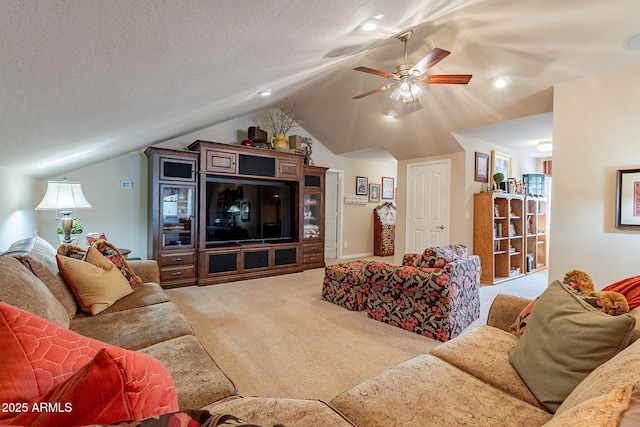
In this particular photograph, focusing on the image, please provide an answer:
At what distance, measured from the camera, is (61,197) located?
9.92 feet

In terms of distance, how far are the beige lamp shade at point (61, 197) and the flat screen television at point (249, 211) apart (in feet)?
5.32

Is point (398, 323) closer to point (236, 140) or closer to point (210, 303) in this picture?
point (210, 303)

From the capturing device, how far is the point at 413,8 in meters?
2.00

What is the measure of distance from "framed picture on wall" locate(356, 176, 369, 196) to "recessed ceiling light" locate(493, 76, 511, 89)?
381 cm

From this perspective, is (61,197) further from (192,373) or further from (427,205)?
(427,205)

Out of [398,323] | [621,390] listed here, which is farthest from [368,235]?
[621,390]

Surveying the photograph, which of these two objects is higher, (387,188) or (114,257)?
(387,188)

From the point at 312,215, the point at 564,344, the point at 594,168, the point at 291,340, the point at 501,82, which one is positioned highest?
the point at 501,82

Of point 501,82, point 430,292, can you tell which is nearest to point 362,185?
point 501,82

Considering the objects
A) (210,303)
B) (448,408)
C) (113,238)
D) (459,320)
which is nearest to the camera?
(448,408)

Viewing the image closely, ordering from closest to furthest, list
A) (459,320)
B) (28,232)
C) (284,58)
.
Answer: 1. (284,58)
2. (459,320)
3. (28,232)

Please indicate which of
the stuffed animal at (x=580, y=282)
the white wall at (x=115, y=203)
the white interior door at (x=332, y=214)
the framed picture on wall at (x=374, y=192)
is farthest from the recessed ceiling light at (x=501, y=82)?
the white wall at (x=115, y=203)

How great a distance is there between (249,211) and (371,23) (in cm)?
361

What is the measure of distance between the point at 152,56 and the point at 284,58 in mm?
981
